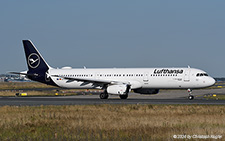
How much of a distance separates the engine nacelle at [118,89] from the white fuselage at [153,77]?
194 centimetres

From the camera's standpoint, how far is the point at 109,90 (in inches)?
2149

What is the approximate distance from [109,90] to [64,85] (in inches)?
353

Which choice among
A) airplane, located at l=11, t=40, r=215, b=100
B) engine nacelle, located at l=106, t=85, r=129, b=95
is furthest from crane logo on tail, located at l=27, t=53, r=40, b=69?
engine nacelle, located at l=106, t=85, r=129, b=95

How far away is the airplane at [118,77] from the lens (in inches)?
2109

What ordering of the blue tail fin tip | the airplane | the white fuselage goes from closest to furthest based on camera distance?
the white fuselage < the airplane < the blue tail fin tip

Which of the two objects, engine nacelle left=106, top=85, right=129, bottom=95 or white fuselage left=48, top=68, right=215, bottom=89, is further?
engine nacelle left=106, top=85, right=129, bottom=95

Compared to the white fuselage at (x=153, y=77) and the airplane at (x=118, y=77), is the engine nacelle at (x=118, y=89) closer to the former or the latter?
the airplane at (x=118, y=77)

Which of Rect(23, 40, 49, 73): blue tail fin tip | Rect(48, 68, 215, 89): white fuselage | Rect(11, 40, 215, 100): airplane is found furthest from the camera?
Rect(23, 40, 49, 73): blue tail fin tip

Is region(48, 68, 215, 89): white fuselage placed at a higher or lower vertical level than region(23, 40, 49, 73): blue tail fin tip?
lower

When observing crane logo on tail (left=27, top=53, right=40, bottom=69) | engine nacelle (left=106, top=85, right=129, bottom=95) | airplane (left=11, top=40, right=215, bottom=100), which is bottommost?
engine nacelle (left=106, top=85, right=129, bottom=95)

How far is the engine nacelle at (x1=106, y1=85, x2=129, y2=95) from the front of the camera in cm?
5366

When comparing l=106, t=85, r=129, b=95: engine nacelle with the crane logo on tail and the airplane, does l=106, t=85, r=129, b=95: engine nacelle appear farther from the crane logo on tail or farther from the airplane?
the crane logo on tail

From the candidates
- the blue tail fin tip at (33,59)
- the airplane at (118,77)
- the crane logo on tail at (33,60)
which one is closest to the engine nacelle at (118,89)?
the airplane at (118,77)

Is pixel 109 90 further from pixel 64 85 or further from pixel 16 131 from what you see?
pixel 16 131
